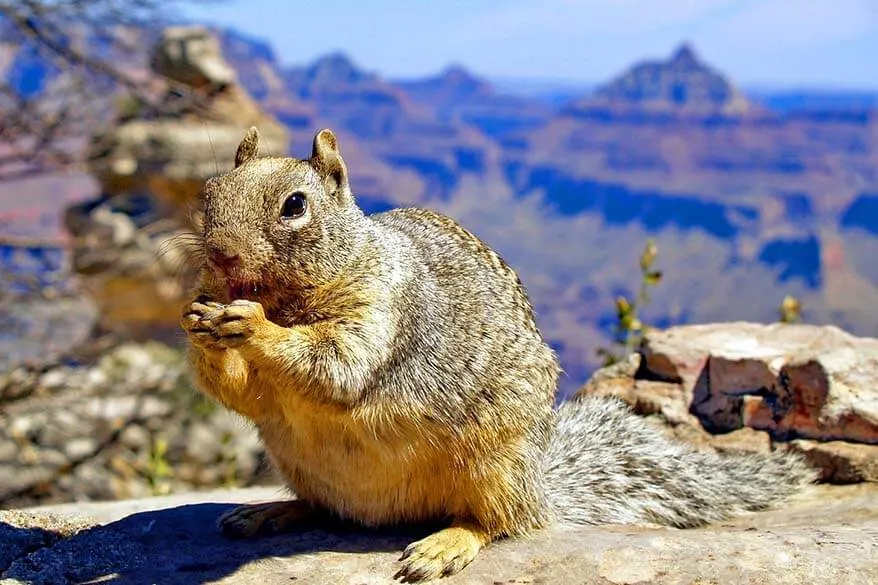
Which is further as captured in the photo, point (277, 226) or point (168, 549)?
point (168, 549)

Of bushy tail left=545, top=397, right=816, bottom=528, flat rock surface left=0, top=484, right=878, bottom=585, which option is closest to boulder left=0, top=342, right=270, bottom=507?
flat rock surface left=0, top=484, right=878, bottom=585

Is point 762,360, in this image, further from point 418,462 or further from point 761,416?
point 418,462

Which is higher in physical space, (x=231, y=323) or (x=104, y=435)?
(x=231, y=323)

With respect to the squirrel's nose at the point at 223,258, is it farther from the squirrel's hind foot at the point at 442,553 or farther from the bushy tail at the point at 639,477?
the bushy tail at the point at 639,477

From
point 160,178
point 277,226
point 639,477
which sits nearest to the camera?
point 277,226

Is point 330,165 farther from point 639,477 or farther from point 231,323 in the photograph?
point 639,477

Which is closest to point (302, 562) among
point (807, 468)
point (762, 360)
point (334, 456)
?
point (334, 456)

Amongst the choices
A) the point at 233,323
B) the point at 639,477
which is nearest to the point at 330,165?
the point at 233,323
